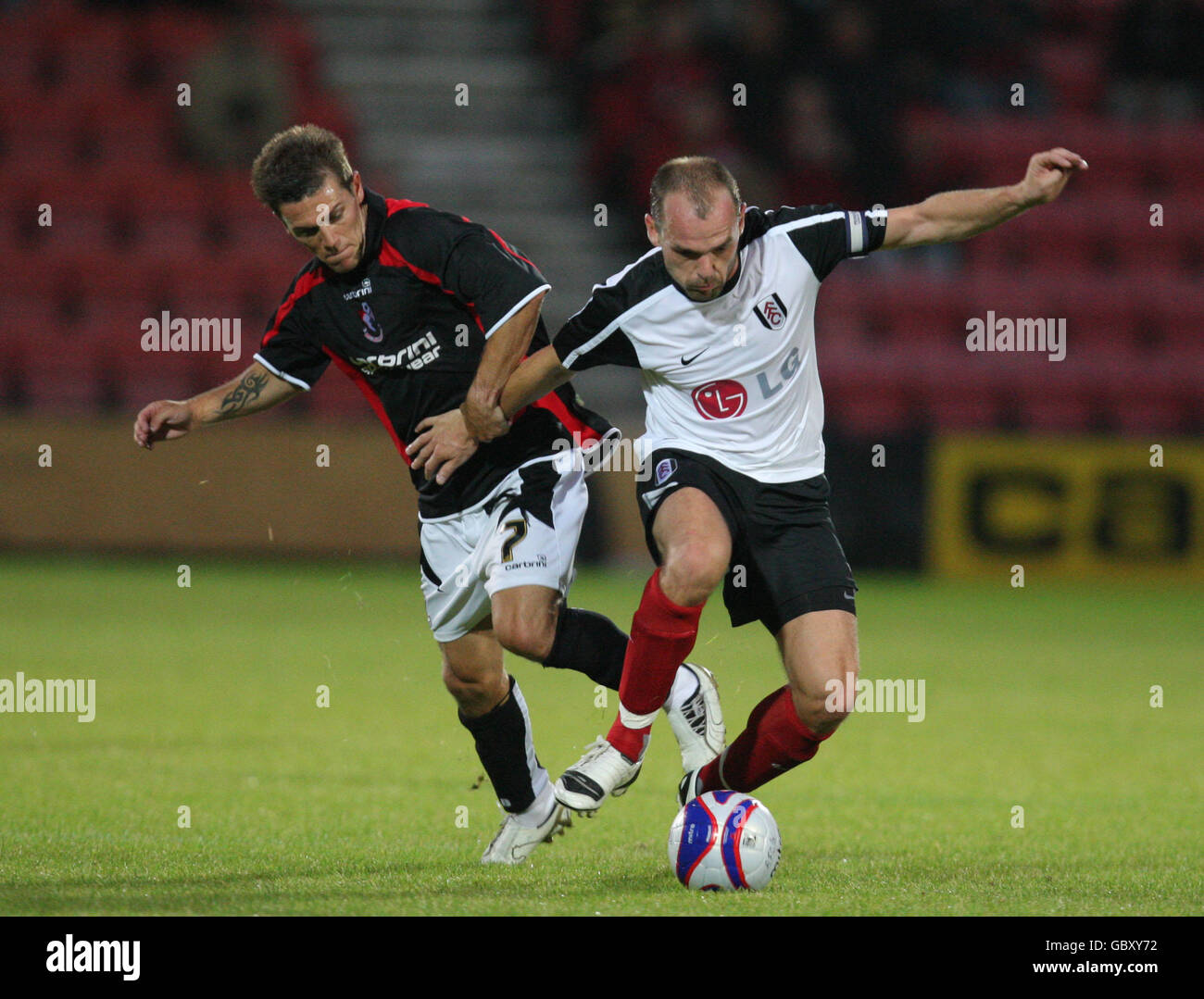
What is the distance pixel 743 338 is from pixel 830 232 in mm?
418

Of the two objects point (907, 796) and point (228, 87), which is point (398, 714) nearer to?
point (907, 796)

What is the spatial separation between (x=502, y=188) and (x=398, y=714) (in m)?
10.0

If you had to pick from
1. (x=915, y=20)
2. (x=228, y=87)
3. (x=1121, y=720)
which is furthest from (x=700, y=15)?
(x=1121, y=720)

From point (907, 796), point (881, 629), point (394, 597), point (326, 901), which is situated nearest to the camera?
point (326, 901)

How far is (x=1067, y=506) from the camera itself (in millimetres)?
13055

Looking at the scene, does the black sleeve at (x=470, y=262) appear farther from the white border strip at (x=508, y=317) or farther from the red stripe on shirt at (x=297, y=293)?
the red stripe on shirt at (x=297, y=293)

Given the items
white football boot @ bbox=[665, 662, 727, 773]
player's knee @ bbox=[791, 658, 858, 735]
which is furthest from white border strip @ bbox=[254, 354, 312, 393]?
player's knee @ bbox=[791, 658, 858, 735]

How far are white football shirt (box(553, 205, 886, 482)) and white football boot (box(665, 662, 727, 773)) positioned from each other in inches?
30.6

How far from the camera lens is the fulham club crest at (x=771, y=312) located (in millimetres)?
4746

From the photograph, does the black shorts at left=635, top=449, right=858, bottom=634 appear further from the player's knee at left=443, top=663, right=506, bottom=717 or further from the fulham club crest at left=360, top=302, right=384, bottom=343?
the fulham club crest at left=360, top=302, right=384, bottom=343

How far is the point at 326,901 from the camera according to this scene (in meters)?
3.94

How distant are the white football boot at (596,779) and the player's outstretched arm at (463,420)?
932 mm

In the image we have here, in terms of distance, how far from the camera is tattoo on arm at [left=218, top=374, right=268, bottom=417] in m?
5.23

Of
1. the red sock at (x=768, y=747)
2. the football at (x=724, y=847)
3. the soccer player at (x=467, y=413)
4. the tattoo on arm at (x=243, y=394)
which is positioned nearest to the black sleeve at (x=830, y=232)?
the soccer player at (x=467, y=413)
